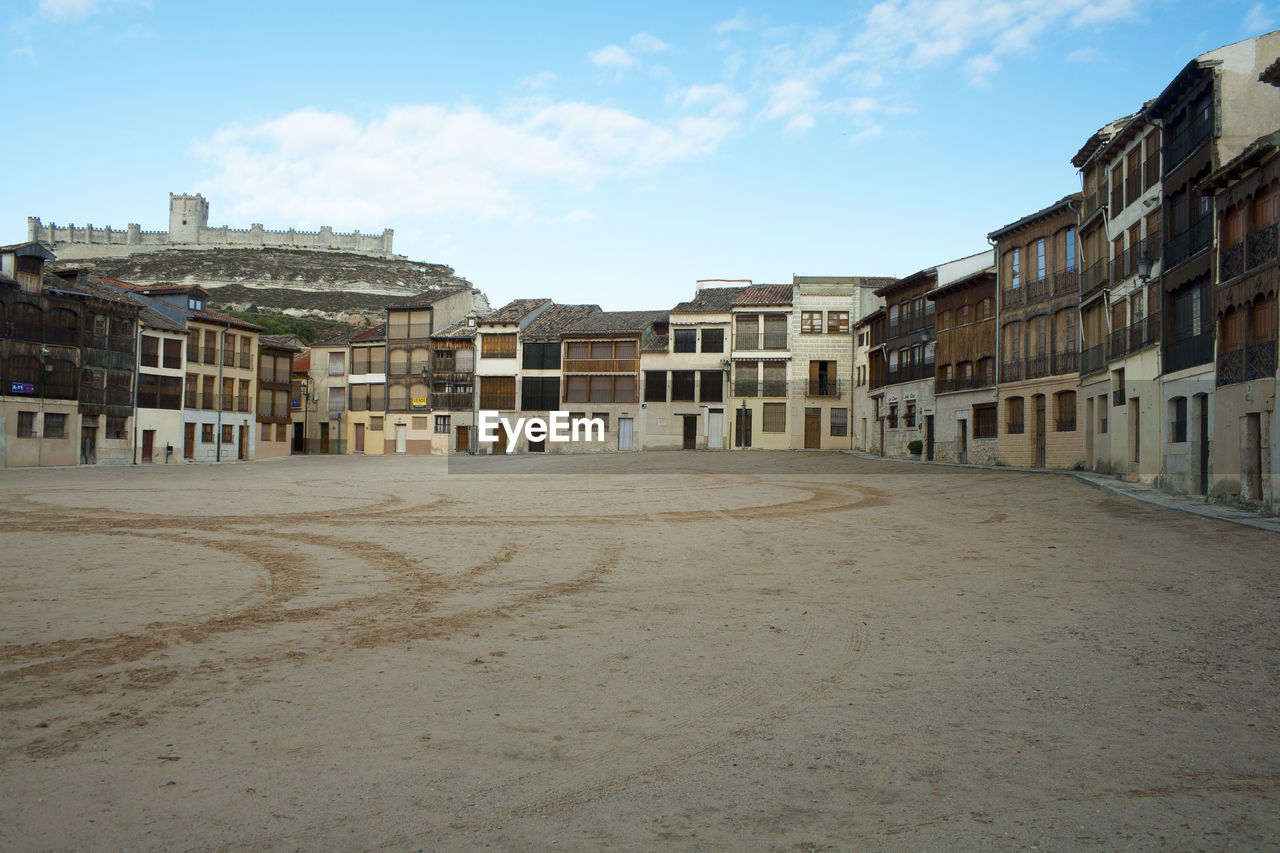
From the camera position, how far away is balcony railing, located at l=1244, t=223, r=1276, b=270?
60.7ft

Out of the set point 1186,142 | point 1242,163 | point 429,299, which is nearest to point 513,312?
point 429,299

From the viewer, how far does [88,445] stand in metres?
47.7

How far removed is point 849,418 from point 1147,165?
3258 centimetres

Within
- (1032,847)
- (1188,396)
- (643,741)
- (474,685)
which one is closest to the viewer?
(1032,847)

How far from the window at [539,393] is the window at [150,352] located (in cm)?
2270

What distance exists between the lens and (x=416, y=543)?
14055 mm

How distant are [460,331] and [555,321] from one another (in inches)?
Answer: 275

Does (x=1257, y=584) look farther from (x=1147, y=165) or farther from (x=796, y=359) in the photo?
(x=796, y=359)

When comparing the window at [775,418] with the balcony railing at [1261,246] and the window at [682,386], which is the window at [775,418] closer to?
the window at [682,386]

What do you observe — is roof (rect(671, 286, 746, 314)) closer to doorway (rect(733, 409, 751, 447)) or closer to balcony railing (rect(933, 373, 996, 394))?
doorway (rect(733, 409, 751, 447))

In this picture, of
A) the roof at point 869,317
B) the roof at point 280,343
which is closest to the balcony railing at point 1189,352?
the roof at point 869,317

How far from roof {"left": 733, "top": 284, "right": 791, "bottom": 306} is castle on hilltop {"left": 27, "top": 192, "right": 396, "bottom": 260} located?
359 ft

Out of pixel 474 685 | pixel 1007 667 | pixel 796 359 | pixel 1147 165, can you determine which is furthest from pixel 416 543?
pixel 796 359
